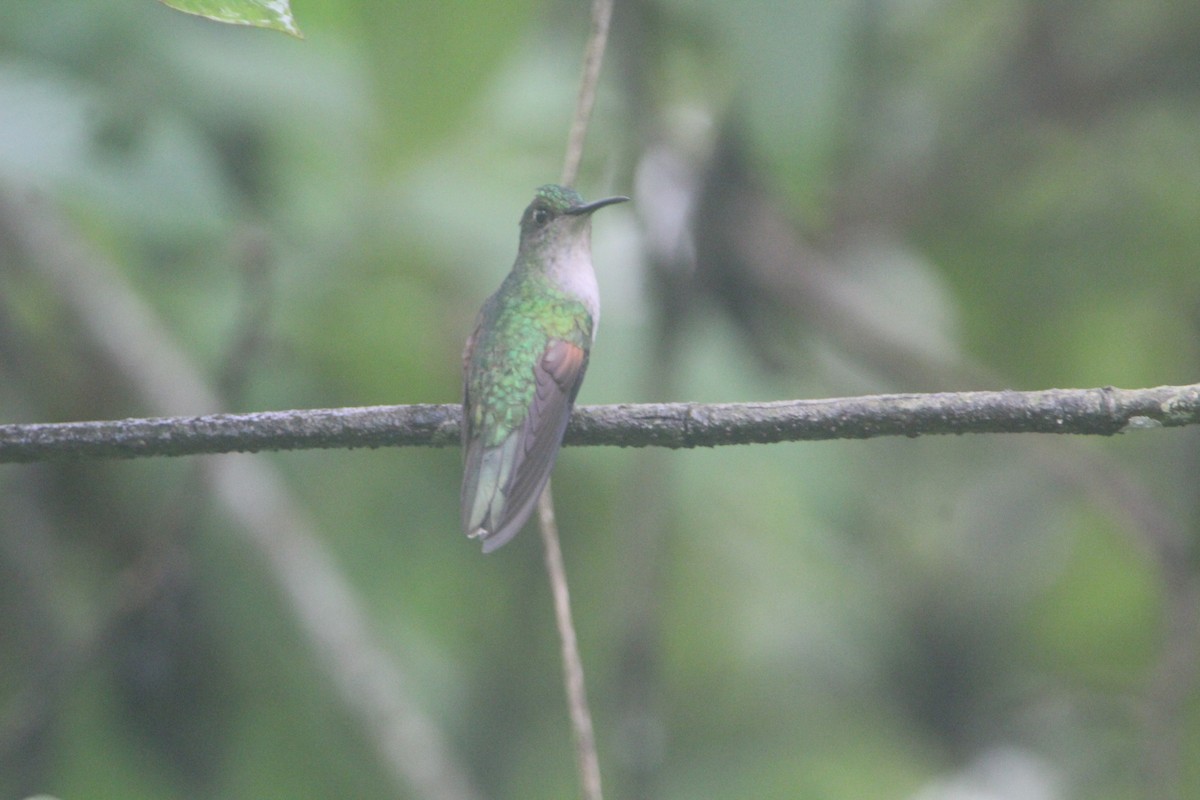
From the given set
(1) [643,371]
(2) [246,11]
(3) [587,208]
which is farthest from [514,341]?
(2) [246,11]

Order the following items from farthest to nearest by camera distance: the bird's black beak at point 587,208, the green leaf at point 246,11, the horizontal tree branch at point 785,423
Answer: the bird's black beak at point 587,208 → the horizontal tree branch at point 785,423 → the green leaf at point 246,11

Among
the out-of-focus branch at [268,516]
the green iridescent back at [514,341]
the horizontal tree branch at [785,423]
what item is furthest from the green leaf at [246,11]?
the out-of-focus branch at [268,516]

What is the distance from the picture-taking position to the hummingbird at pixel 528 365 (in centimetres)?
204

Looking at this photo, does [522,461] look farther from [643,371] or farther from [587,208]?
[643,371]

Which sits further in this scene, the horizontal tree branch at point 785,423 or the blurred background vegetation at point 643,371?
the blurred background vegetation at point 643,371

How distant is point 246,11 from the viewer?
1.07m

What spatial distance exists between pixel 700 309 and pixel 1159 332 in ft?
5.64

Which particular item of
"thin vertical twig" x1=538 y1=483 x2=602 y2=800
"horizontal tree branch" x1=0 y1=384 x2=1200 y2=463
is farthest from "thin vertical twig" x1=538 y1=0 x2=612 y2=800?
"horizontal tree branch" x1=0 y1=384 x2=1200 y2=463

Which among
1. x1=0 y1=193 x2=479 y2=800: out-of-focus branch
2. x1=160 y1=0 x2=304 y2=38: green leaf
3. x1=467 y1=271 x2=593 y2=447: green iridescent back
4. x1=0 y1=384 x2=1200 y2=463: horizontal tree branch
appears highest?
x1=160 y1=0 x2=304 y2=38: green leaf

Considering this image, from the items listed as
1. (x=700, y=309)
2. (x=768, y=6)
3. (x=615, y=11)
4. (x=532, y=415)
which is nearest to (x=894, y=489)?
(x=700, y=309)

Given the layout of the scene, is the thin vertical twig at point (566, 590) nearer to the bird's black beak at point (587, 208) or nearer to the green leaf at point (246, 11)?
the bird's black beak at point (587, 208)

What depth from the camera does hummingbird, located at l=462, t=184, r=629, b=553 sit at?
6.70 feet

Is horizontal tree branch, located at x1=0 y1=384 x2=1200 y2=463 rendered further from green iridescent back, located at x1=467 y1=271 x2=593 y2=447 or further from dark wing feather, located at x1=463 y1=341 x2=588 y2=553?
green iridescent back, located at x1=467 y1=271 x2=593 y2=447

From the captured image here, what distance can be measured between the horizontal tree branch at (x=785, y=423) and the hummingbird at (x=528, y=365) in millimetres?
378
